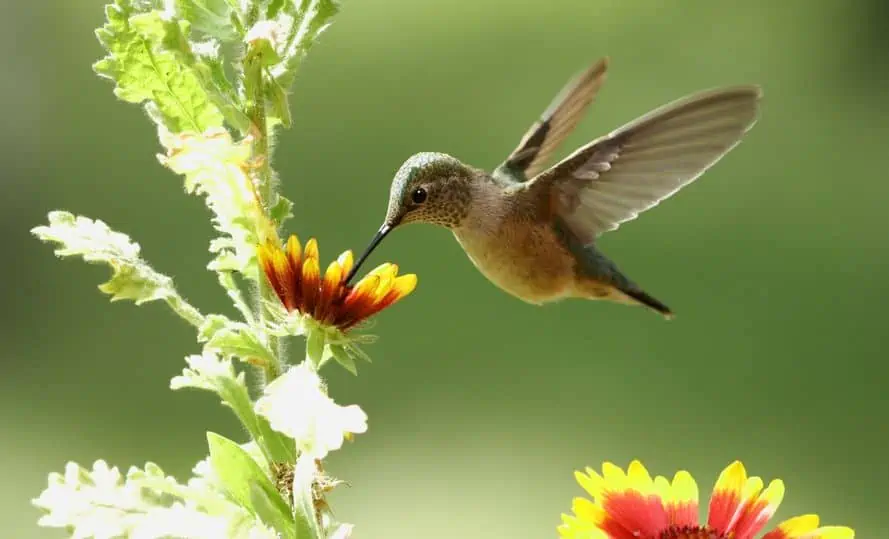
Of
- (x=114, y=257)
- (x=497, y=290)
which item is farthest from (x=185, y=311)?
(x=497, y=290)

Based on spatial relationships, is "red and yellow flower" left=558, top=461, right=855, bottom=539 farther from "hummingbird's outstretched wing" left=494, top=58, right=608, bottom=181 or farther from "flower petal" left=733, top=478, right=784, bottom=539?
"hummingbird's outstretched wing" left=494, top=58, right=608, bottom=181

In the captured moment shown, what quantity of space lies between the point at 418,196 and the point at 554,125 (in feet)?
0.69

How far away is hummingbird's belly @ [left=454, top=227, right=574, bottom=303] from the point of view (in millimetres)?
537

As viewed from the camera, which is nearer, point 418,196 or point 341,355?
point 341,355

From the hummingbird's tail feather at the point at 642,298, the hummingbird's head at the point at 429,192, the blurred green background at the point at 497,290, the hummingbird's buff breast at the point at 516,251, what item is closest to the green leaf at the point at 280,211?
the hummingbird's head at the point at 429,192

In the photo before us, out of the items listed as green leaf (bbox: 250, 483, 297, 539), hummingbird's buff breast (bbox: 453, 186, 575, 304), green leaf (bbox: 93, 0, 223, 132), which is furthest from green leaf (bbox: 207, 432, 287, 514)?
hummingbird's buff breast (bbox: 453, 186, 575, 304)

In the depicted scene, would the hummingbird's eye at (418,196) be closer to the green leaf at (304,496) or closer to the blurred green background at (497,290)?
the green leaf at (304,496)

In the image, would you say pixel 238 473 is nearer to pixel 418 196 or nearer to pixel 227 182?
pixel 227 182

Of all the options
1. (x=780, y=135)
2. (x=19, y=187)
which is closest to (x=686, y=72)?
(x=780, y=135)

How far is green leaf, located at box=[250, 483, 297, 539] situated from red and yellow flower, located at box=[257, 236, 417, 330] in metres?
0.05

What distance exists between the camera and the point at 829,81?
2596mm

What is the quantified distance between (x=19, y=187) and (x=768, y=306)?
68.1 inches

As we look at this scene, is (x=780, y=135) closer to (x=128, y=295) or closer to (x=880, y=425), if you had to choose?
(x=880, y=425)

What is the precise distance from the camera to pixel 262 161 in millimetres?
292
